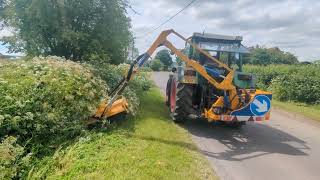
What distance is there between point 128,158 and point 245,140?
3.86 metres

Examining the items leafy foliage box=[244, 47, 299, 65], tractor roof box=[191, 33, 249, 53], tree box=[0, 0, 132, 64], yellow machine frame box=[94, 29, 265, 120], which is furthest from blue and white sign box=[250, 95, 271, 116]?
leafy foliage box=[244, 47, 299, 65]

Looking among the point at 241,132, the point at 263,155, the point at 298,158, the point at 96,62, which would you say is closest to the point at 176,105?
the point at 241,132

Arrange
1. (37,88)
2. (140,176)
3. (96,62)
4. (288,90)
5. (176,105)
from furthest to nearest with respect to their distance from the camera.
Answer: (288,90)
(96,62)
(176,105)
(37,88)
(140,176)

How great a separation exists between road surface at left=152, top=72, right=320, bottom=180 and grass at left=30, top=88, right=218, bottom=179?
1.64ft

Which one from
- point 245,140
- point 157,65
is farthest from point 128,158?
point 157,65

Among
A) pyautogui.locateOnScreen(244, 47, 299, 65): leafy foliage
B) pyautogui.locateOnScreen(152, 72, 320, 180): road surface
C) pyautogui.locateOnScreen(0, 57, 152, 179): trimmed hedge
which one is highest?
pyautogui.locateOnScreen(244, 47, 299, 65): leafy foliage

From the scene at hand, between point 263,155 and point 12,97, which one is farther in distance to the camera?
point 263,155

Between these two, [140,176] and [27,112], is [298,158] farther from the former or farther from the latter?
[27,112]

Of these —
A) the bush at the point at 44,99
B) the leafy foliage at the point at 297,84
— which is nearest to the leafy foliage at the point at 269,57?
the leafy foliage at the point at 297,84

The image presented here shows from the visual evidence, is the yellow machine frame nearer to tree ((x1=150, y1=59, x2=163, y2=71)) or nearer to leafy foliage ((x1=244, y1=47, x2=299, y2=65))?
leafy foliage ((x1=244, y1=47, x2=299, y2=65))

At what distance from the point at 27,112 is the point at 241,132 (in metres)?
5.78

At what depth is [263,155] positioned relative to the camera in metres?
7.70

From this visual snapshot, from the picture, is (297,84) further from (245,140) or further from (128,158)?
(128,158)

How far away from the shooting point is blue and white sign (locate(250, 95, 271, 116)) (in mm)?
8570
